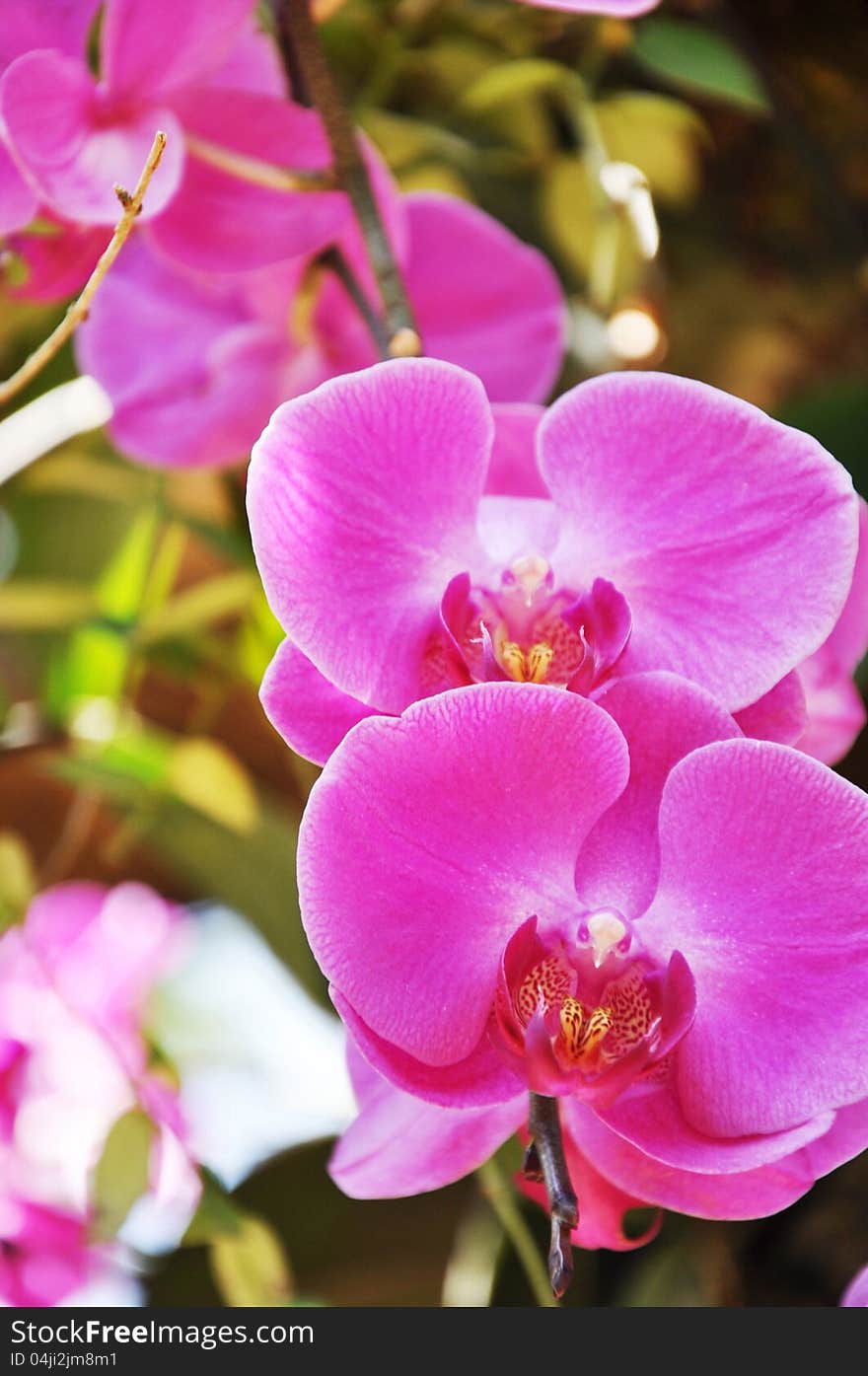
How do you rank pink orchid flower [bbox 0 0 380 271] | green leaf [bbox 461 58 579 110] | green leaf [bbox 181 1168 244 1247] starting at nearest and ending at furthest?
pink orchid flower [bbox 0 0 380 271]
green leaf [bbox 181 1168 244 1247]
green leaf [bbox 461 58 579 110]

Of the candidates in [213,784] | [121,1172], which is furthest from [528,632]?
[213,784]

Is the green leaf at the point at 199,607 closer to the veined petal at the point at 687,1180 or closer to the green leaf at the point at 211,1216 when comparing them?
the green leaf at the point at 211,1216

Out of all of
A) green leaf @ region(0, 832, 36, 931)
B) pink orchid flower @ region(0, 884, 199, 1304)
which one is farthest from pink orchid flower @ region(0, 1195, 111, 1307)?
green leaf @ region(0, 832, 36, 931)

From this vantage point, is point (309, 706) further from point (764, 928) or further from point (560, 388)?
point (560, 388)

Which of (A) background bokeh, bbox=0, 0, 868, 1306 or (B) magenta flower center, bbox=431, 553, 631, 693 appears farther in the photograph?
(A) background bokeh, bbox=0, 0, 868, 1306

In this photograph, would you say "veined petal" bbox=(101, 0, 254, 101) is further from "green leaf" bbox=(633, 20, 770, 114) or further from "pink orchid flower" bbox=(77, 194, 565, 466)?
"green leaf" bbox=(633, 20, 770, 114)
